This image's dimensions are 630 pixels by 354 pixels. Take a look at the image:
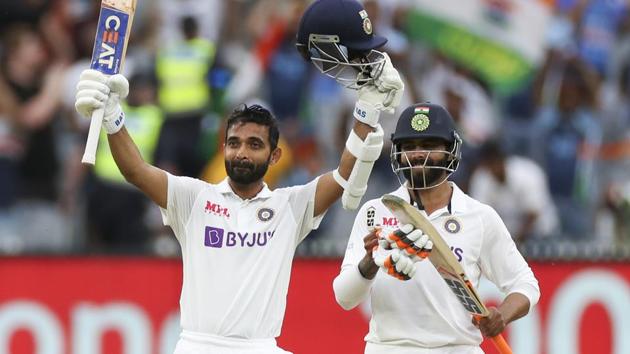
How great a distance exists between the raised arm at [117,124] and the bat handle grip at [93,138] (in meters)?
0.04

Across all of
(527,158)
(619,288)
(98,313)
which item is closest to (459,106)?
(527,158)

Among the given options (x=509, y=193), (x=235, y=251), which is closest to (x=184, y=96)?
(x=509, y=193)

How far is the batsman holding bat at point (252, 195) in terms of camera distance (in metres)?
6.37

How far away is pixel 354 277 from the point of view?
6.35m

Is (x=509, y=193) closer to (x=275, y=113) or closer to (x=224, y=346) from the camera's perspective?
(x=275, y=113)

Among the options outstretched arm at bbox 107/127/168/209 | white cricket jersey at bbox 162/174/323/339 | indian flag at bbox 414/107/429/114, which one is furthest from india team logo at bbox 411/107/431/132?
outstretched arm at bbox 107/127/168/209

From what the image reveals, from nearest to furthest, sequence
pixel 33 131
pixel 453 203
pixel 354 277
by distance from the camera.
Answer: pixel 354 277 < pixel 453 203 < pixel 33 131

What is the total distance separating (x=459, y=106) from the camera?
1184 centimetres

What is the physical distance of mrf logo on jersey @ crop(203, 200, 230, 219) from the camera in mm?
6629

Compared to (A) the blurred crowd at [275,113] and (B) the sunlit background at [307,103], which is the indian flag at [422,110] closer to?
(B) the sunlit background at [307,103]

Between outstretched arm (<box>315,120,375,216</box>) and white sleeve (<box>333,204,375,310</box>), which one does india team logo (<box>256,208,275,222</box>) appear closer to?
outstretched arm (<box>315,120,375,216</box>)

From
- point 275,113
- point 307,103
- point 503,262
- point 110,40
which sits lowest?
point 503,262

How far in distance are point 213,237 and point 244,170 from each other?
1.12 ft

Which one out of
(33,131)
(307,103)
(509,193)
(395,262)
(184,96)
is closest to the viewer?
(395,262)
